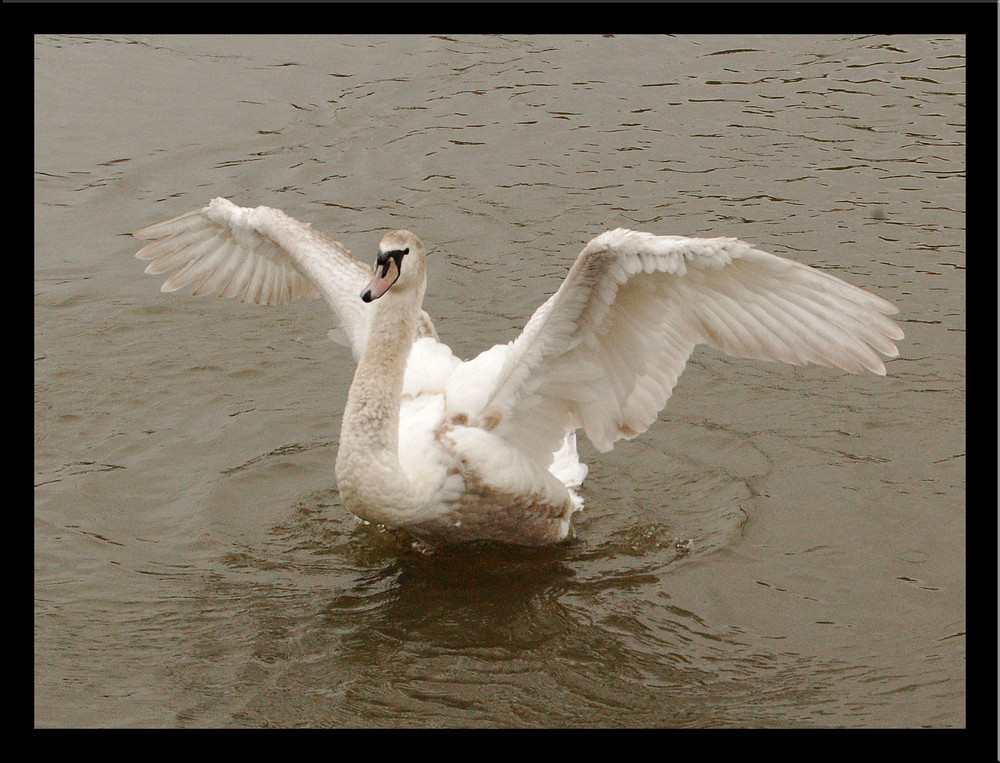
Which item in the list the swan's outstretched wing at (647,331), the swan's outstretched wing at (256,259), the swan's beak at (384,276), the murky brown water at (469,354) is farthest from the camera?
the swan's outstretched wing at (256,259)

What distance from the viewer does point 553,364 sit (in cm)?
642

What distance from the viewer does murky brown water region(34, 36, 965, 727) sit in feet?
19.9

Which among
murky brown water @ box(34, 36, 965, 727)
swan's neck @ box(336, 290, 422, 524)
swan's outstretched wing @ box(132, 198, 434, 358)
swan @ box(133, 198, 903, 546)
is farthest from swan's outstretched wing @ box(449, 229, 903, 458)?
swan's outstretched wing @ box(132, 198, 434, 358)

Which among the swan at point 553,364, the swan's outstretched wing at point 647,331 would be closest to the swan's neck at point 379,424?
the swan at point 553,364

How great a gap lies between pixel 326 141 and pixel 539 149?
2.07 metres

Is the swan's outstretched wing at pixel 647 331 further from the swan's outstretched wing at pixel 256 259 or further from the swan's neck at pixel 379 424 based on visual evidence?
the swan's outstretched wing at pixel 256 259

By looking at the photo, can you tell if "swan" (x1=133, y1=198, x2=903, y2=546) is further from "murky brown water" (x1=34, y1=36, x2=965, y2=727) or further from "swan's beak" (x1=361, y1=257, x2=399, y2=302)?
"murky brown water" (x1=34, y1=36, x2=965, y2=727)

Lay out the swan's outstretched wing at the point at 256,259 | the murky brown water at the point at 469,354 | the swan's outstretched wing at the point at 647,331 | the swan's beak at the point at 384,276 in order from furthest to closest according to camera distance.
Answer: the swan's outstretched wing at the point at 256,259, the swan's beak at the point at 384,276, the murky brown water at the point at 469,354, the swan's outstretched wing at the point at 647,331

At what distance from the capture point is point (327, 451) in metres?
8.12

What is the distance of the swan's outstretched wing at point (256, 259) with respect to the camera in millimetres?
7668

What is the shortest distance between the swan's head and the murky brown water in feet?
5.40

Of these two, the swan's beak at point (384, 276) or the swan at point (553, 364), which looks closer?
the swan at point (553, 364)

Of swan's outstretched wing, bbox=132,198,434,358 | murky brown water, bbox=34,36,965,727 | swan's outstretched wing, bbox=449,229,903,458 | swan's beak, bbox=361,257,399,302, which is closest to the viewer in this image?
swan's outstretched wing, bbox=449,229,903,458

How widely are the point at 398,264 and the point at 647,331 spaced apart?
1302 mm
